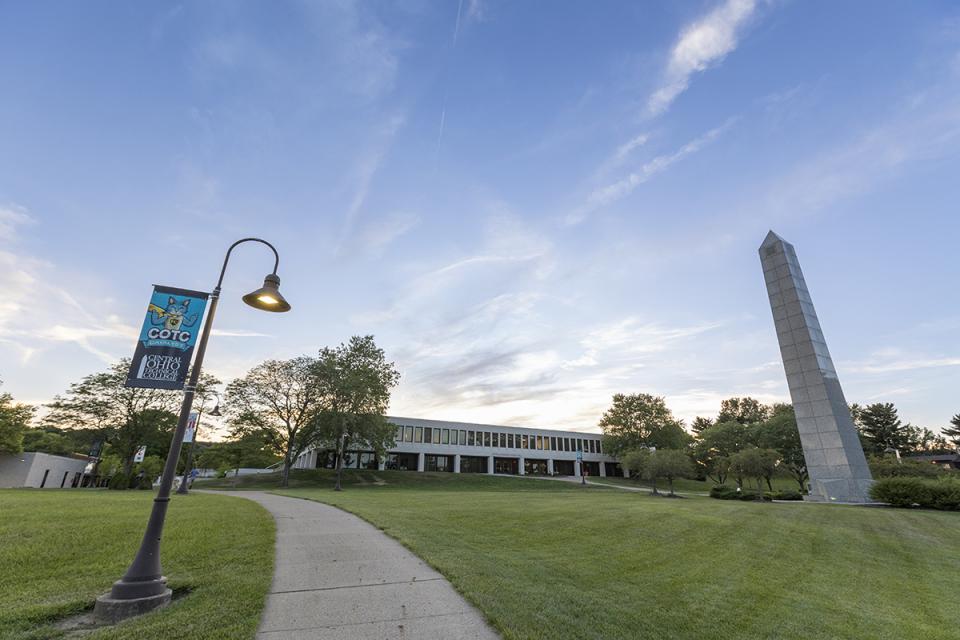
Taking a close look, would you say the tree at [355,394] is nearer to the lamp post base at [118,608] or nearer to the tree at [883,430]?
the lamp post base at [118,608]

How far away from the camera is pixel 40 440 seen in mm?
53344

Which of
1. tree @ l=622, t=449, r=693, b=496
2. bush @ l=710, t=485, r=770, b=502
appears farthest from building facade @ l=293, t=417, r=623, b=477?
bush @ l=710, t=485, r=770, b=502

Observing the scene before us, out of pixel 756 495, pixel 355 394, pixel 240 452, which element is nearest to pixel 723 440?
pixel 756 495

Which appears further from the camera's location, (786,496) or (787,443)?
(787,443)

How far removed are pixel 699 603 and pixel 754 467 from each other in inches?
1511

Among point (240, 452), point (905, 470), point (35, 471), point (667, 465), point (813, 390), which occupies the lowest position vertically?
point (35, 471)

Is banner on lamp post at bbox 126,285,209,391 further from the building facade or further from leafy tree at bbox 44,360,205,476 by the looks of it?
the building facade

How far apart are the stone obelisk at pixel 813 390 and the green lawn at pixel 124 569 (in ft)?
123

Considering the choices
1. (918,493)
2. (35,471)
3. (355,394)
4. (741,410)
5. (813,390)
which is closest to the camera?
(918,493)

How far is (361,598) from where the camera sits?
575 cm

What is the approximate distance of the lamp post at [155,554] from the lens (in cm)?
512

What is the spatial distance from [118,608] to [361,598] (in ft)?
9.54

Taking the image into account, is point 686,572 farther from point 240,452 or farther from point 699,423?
point 699,423

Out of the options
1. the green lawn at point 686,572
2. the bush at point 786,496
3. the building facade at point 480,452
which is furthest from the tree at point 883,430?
the green lawn at point 686,572
